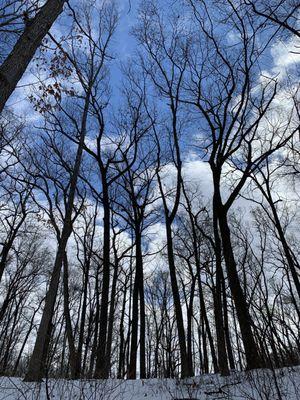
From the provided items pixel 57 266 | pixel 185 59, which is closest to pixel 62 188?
pixel 57 266

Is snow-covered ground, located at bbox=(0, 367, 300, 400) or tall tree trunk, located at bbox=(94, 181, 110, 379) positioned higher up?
tall tree trunk, located at bbox=(94, 181, 110, 379)

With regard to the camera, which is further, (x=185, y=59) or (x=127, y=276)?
(x=127, y=276)

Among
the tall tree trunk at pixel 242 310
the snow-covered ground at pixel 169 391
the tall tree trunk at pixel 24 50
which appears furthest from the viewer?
the tall tree trunk at pixel 242 310

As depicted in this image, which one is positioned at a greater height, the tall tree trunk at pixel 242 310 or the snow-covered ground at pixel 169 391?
the tall tree trunk at pixel 242 310

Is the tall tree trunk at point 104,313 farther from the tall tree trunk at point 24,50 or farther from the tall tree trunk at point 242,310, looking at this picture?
the tall tree trunk at point 24,50

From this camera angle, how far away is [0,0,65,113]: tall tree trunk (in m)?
2.81

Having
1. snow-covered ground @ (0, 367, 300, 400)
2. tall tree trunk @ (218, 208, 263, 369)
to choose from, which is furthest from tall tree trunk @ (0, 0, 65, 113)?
tall tree trunk @ (218, 208, 263, 369)

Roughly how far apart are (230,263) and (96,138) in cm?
800

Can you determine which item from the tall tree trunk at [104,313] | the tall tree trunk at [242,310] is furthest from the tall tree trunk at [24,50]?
the tall tree trunk at [104,313]

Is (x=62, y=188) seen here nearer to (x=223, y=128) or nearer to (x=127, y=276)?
(x=223, y=128)

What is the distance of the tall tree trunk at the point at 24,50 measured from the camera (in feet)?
9.22

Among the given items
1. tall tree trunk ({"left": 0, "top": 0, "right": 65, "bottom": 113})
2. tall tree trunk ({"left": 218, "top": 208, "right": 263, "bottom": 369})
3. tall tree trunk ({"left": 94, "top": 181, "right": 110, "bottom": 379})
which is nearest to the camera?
tall tree trunk ({"left": 0, "top": 0, "right": 65, "bottom": 113})

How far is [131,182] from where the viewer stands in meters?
14.7

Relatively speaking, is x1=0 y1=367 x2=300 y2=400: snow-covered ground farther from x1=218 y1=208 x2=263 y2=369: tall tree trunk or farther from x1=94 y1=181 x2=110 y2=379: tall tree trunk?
x1=94 y1=181 x2=110 y2=379: tall tree trunk
